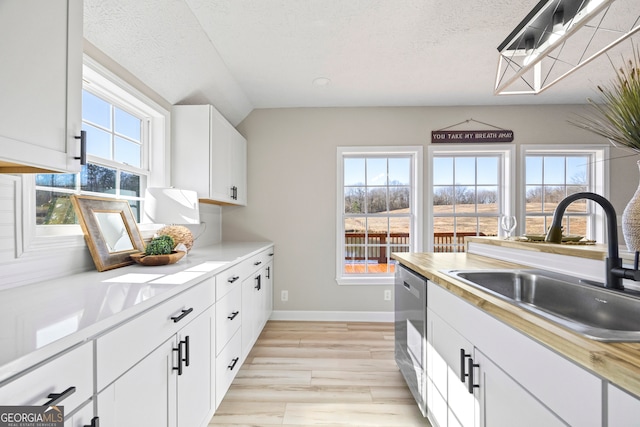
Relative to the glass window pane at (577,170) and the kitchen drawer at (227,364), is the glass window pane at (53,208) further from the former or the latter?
the glass window pane at (577,170)

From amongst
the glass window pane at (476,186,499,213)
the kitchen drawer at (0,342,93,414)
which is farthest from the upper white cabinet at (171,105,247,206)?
the glass window pane at (476,186,499,213)

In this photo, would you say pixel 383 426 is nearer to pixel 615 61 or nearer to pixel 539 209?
pixel 539 209

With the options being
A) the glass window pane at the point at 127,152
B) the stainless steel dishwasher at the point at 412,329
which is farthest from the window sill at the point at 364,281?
the glass window pane at the point at 127,152

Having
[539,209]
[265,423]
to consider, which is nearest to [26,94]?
[265,423]

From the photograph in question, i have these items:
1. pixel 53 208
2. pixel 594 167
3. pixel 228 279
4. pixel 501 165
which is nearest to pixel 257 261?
pixel 228 279

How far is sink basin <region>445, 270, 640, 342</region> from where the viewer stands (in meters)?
0.74

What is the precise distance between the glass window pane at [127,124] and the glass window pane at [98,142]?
0.14 m

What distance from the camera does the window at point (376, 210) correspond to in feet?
11.7

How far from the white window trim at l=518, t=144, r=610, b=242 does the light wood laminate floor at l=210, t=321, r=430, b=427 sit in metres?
2.45

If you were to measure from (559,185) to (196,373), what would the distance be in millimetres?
4328

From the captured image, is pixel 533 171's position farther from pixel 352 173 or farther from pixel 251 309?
pixel 251 309

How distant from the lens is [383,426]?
5.58 ft

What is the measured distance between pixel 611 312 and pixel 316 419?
157 centimetres

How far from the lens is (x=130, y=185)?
7.13ft
